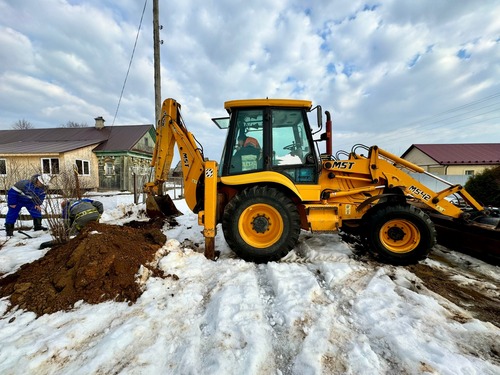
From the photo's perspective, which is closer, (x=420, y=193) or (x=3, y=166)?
(x=420, y=193)

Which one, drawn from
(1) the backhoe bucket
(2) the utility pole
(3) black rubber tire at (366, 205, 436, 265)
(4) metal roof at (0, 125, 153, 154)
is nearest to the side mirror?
(3) black rubber tire at (366, 205, 436, 265)

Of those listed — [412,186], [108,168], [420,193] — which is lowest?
[420,193]

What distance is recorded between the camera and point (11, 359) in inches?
73.7

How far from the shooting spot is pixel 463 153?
23969 millimetres

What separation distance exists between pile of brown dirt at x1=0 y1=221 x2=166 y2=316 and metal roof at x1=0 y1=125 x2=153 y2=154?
52.1 feet

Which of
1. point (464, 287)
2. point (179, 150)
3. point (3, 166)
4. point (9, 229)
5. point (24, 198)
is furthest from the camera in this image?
point (3, 166)

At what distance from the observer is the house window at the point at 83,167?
16.8 m

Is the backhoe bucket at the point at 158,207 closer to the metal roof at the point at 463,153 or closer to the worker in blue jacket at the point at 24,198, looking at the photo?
the worker in blue jacket at the point at 24,198

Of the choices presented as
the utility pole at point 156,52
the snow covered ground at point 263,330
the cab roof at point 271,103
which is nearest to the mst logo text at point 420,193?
the snow covered ground at point 263,330

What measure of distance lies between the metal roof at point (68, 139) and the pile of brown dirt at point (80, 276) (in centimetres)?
1587

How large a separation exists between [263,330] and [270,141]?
8.75 ft

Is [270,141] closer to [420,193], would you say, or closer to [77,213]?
[420,193]

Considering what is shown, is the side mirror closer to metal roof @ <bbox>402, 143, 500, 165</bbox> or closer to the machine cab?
the machine cab

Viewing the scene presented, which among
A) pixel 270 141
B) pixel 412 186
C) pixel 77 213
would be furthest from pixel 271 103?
pixel 77 213
